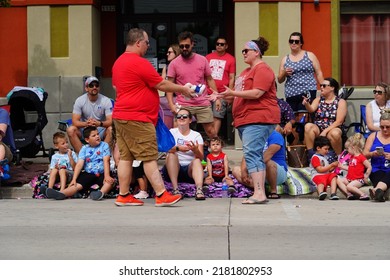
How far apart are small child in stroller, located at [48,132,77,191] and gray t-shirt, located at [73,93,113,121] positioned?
97 centimetres

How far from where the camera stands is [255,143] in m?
11.7

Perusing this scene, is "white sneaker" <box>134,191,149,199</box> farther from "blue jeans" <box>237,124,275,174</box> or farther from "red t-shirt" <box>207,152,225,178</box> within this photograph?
"blue jeans" <box>237,124,275,174</box>

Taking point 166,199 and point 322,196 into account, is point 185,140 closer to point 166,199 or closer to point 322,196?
point 166,199

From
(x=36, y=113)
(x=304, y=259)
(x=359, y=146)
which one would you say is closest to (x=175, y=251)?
(x=304, y=259)

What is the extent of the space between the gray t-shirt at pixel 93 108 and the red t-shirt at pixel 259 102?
2.90 meters

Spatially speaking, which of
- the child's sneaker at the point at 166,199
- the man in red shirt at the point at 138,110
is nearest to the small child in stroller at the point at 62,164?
the man in red shirt at the point at 138,110

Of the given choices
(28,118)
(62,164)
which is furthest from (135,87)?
(28,118)

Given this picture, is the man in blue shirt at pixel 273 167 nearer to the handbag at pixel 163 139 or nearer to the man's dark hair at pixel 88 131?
the handbag at pixel 163 139

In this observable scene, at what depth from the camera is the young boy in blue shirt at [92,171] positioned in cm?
1262

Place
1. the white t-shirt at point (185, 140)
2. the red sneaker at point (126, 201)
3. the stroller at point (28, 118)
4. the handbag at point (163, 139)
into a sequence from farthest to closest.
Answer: the stroller at point (28, 118)
the white t-shirt at point (185, 140)
the handbag at point (163, 139)
the red sneaker at point (126, 201)

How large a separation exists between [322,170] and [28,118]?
17.4 feet

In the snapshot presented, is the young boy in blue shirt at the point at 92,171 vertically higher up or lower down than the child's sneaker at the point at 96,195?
higher up

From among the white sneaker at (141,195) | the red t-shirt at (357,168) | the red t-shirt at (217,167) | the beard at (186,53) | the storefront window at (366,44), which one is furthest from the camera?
the storefront window at (366,44)

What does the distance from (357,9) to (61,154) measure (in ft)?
22.7
